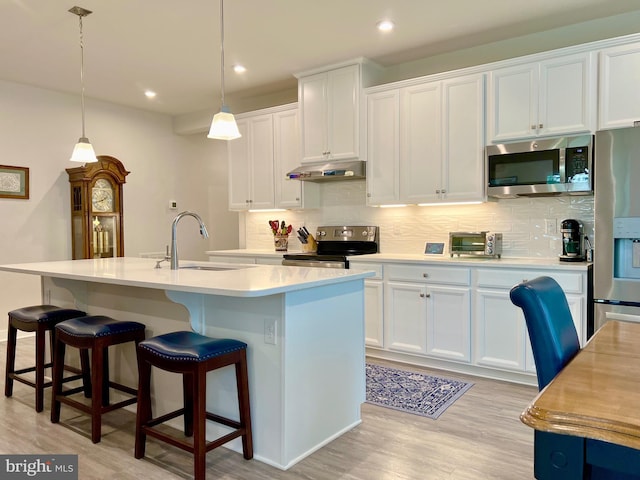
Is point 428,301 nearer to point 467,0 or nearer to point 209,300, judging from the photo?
point 209,300

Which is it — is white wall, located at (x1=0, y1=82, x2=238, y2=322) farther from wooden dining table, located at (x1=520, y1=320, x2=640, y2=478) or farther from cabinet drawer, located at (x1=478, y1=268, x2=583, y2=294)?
wooden dining table, located at (x1=520, y1=320, x2=640, y2=478)

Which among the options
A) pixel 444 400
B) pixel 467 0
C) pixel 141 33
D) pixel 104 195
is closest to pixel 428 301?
pixel 444 400

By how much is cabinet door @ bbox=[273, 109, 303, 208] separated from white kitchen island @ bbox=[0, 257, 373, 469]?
85.6 inches

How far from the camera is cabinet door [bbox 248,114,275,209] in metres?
5.19

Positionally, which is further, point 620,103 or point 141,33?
point 141,33

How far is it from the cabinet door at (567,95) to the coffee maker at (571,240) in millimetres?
677

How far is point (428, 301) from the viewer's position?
Answer: 377 cm

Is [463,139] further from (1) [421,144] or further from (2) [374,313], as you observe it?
(2) [374,313]

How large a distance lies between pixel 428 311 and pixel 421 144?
56.5 inches

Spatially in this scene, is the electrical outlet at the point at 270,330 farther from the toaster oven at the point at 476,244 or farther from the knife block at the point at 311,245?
the knife block at the point at 311,245

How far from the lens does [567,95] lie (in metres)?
3.40

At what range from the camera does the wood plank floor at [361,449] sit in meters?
2.21

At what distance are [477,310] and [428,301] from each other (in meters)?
0.39

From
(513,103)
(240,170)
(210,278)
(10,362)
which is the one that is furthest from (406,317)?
(10,362)
